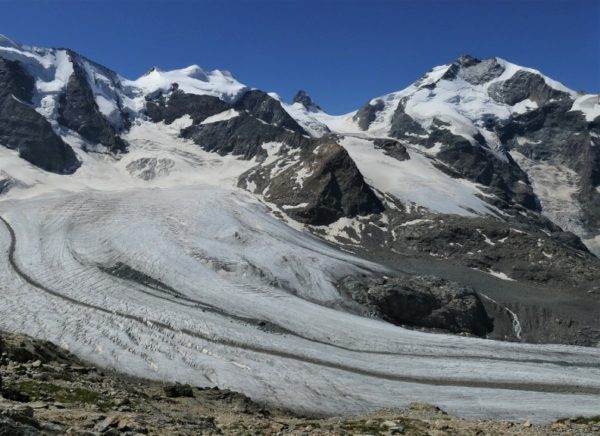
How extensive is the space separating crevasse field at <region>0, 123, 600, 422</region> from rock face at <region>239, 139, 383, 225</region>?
92.1ft

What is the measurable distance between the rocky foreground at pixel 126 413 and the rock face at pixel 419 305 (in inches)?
2582

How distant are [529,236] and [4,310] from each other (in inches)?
4875

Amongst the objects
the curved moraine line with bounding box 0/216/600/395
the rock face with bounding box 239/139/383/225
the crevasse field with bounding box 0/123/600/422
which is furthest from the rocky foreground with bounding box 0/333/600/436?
the rock face with bounding box 239/139/383/225

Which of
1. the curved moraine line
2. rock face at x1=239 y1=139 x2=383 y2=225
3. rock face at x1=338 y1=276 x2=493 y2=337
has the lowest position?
the curved moraine line

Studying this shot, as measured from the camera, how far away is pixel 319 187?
574ft

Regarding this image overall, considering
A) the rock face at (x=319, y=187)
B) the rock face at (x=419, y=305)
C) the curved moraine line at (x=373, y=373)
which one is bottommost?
the curved moraine line at (x=373, y=373)

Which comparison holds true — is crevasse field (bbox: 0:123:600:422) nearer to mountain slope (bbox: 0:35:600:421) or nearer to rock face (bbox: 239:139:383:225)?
mountain slope (bbox: 0:35:600:421)

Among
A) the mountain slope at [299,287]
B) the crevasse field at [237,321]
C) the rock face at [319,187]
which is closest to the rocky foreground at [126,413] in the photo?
the crevasse field at [237,321]

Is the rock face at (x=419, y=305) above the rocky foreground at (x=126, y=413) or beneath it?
above

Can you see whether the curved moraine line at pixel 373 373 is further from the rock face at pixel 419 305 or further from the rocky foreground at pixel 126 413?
the rock face at pixel 419 305

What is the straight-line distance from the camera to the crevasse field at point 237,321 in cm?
6128

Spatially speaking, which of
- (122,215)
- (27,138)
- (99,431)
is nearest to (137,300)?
(122,215)

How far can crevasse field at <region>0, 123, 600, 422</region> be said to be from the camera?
61281 millimetres

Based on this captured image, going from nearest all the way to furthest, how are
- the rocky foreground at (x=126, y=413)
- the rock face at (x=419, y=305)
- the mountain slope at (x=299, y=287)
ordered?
the rocky foreground at (x=126, y=413) < the mountain slope at (x=299, y=287) < the rock face at (x=419, y=305)
